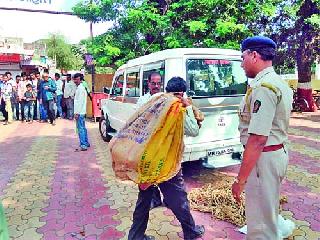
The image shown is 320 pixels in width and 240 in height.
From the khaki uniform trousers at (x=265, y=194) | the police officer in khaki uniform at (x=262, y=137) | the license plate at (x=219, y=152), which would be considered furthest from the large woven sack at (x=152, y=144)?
the license plate at (x=219, y=152)

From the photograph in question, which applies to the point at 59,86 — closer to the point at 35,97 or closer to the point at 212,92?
the point at 35,97

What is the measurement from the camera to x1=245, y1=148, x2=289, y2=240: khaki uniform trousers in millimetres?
2271

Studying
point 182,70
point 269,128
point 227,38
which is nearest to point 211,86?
point 182,70

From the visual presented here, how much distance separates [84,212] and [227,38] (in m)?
9.52

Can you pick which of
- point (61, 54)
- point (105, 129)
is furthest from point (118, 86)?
point (61, 54)

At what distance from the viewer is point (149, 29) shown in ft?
41.1

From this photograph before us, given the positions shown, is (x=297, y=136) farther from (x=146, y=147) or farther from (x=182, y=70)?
(x=146, y=147)

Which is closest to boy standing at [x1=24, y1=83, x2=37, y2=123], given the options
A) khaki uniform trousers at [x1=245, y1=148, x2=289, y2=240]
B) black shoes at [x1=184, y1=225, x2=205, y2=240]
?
black shoes at [x1=184, y1=225, x2=205, y2=240]

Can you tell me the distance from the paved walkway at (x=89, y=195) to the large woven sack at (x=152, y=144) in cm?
127

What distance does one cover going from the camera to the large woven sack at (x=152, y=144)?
2.47 metres

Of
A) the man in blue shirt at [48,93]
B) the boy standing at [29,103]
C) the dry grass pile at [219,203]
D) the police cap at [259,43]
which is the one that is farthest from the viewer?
the boy standing at [29,103]

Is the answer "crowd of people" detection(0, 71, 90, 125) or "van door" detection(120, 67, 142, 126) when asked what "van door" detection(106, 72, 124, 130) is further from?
"crowd of people" detection(0, 71, 90, 125)

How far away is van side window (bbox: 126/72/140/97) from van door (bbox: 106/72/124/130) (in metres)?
0.40

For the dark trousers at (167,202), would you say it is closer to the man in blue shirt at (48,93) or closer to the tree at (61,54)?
the man in blue shirt at (48,93)
